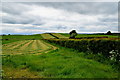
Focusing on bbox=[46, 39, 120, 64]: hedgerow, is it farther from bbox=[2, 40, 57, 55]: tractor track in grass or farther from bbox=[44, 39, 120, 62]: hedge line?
bbox=[2, 40, 57, 55]: tractor track in grass

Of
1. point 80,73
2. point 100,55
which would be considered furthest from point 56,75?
point 100,55

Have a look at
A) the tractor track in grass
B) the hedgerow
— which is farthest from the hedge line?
the tractor track in grass

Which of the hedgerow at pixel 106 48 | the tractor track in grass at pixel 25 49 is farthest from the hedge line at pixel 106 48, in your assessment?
the tractor track in grass at pixel 25 49

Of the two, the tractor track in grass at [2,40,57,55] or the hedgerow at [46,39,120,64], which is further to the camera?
the tractor track in grass at [2,40,57,55]

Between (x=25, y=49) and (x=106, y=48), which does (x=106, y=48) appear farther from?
(x=25, y=49)

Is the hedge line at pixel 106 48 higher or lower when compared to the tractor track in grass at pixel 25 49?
higher

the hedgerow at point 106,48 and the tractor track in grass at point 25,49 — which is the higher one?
the hedgerow at point 106,48

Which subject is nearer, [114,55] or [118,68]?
[118,68]

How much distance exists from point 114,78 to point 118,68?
173 cm

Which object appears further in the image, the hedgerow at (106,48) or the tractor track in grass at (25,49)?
the tractor track in grass at (25,49)

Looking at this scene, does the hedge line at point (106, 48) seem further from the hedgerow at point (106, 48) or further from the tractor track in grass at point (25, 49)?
the tractor track in grass at point (25, 49)

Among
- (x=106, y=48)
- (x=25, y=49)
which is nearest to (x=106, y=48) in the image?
(x=106, y=48)

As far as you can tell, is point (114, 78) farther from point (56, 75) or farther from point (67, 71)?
point (56, 75)

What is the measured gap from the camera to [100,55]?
11.2 m
